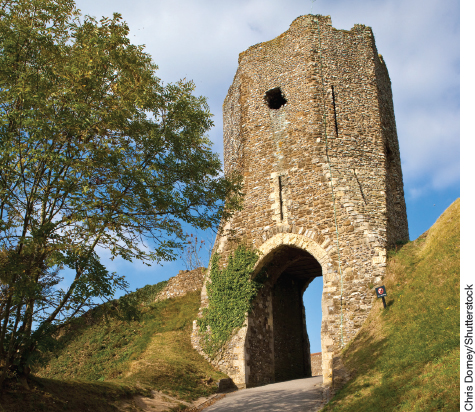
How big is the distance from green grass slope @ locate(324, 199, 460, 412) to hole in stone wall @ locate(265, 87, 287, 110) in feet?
25.5

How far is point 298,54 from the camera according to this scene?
1670 centimetres

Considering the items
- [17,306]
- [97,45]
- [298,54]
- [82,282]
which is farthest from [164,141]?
[298,54]

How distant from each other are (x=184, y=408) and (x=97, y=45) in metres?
8.95

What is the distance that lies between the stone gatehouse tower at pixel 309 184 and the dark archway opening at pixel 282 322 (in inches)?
1.8

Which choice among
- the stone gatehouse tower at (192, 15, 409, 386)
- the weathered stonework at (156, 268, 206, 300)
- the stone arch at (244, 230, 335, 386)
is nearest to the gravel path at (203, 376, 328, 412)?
the stone gatehouse tower at (192, 15, 409, 386)

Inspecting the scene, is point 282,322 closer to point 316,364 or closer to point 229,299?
point 229,299

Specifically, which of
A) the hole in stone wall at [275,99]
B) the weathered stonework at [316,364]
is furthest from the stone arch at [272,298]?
the weathered stonework at [316,364]

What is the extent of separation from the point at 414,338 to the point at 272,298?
7809mm

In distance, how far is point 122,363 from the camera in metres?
14.9

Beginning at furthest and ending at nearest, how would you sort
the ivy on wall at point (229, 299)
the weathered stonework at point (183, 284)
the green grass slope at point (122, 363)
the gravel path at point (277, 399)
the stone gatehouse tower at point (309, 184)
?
the weathered stonework at point (183, 284), the ivy on wall at point (229, 299), the stone gatehouse tower at point (309, 184), the gravel path at point (277, 399), the green grass slope at point (122, 363)

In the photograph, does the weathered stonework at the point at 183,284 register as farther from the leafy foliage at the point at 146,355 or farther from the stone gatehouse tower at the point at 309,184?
the stone gatehouse tower at the point at 309,184

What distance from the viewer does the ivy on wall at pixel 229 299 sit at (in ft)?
47.3

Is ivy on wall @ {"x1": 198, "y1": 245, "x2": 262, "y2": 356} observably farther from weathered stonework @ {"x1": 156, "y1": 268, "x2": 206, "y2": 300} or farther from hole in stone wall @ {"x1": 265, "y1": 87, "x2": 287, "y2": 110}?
hole in stone wall @ {"x1": 265, "y1": 87, "x2": 287, "y2": 110}

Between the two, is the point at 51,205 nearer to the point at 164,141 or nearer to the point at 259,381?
the point at 164,141
